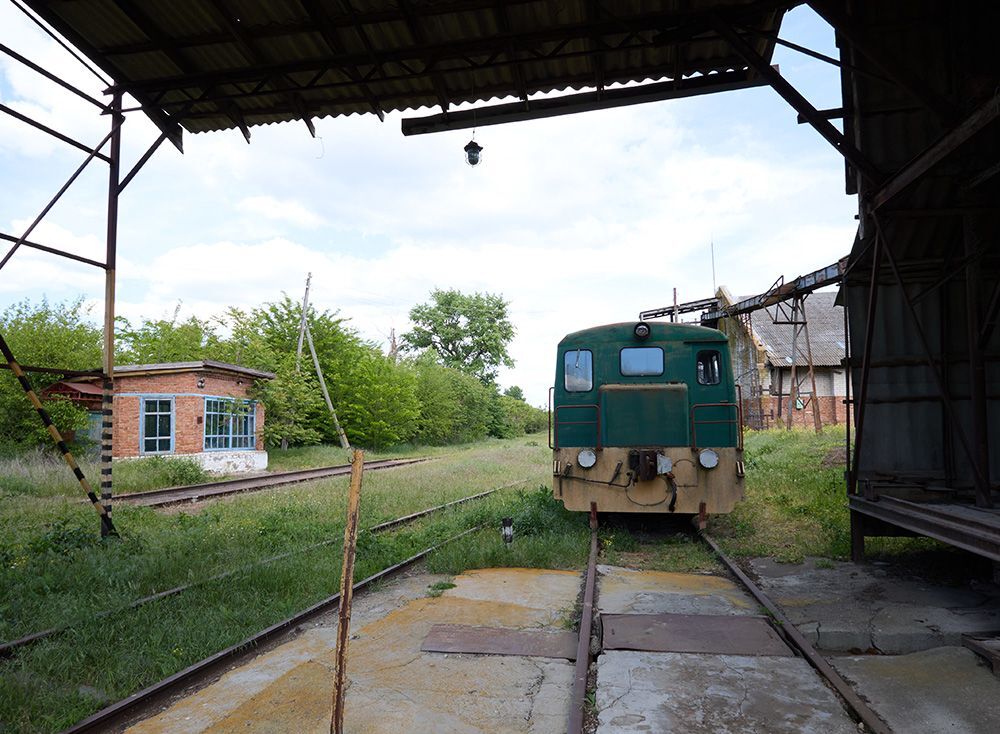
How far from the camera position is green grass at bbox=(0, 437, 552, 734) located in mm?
4629

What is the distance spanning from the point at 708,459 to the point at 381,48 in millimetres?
6737

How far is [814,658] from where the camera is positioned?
4.74 m

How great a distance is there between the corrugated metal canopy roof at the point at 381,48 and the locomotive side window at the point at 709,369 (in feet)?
11.7

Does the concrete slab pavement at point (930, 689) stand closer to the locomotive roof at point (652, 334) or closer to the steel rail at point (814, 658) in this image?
the steel rail at point (814, 658)

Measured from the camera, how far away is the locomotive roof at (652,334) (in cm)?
942

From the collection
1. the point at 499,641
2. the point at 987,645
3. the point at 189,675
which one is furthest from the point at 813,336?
the point at 189,675

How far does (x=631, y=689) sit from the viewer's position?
435 centimetres

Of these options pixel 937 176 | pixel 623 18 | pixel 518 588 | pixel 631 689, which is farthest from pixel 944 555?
pixel 623 18

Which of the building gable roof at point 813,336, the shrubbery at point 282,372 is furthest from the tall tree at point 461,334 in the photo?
the building gable roof at point 813,336

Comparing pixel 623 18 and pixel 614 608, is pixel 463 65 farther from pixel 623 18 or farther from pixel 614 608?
pixel 614 608

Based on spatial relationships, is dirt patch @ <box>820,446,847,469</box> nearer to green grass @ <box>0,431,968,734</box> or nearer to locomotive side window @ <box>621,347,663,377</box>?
green grass @ <box>0,431,968,734</box>

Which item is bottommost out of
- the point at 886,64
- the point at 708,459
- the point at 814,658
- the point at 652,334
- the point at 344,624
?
the point at 814,658

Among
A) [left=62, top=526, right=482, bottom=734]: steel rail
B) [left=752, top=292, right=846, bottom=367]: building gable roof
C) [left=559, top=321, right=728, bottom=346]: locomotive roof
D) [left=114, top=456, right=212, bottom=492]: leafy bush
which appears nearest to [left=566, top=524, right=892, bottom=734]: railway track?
[left=62, top=526, right=482, bottom=734]: steel rail

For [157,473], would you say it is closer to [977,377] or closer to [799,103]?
[799,103]
